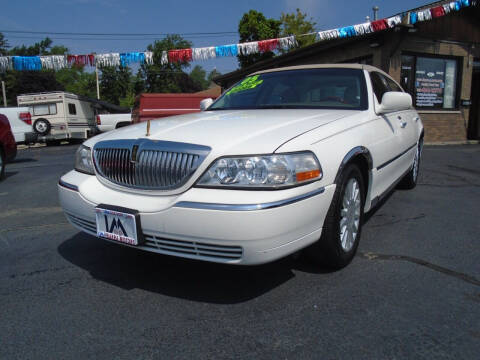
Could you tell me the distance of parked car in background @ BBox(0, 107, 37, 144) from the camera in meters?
10.8

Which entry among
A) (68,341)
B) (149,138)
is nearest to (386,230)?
(149,138)

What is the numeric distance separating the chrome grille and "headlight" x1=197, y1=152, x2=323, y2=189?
12 cm

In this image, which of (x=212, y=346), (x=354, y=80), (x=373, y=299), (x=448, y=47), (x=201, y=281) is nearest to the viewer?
(x=212, y=346)

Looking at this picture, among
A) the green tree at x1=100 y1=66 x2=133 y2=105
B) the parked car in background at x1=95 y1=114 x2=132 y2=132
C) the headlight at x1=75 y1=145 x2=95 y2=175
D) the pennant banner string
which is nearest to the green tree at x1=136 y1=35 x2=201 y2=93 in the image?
the green tree at x1=100 y1=66 x2=133 y2=105

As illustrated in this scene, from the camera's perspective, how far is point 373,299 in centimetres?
227

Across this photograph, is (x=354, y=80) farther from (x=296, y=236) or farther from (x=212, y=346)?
(x=212, y=346)

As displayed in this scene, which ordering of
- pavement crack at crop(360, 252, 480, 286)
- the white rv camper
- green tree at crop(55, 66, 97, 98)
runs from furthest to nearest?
green tree at crop(55, 66, 97, 98) → the white rv camper → pavement crack at crop(360, 252, 480, 286)

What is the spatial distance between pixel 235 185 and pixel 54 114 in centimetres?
1898

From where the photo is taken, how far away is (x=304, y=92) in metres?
3.49

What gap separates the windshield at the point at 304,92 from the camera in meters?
3.33

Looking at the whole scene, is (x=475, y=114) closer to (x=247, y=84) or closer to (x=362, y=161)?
(x=247, y=84)

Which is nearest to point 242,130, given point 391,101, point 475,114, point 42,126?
point 391,101

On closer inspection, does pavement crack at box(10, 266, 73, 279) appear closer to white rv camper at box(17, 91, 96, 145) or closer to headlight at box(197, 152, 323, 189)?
headlight at box(197, 152, 323, 189)

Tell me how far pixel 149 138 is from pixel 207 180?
53cm
